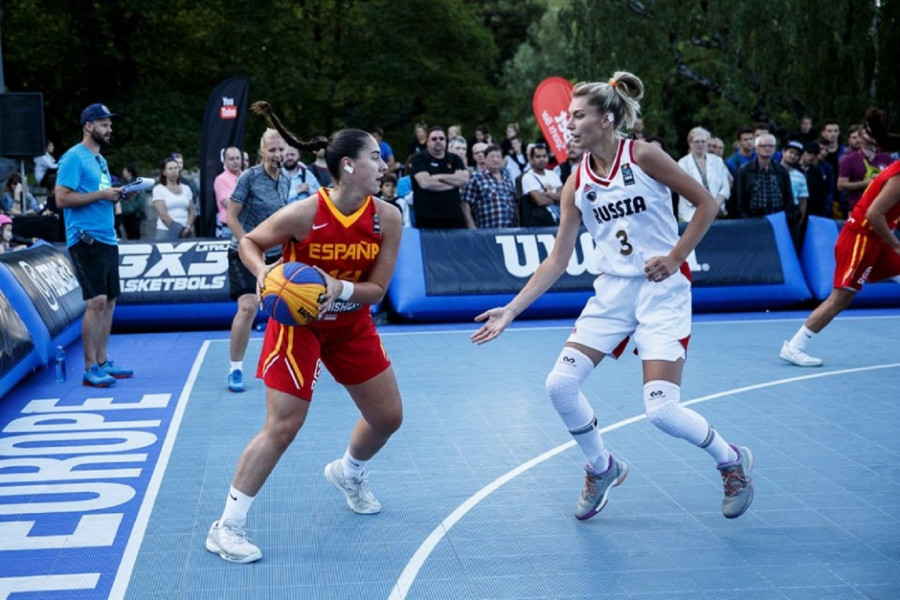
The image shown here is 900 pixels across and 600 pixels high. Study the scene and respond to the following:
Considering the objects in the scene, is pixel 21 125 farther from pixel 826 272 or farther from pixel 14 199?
pixel 826 272

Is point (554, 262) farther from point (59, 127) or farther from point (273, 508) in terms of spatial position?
point (59, 127)

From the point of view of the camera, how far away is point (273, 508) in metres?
6.23

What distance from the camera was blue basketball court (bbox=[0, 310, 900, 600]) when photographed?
5121 millimetres

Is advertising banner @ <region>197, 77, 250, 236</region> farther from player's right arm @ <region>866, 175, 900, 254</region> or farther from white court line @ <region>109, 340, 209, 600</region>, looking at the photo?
player's right arm @ <region>866, 175, 900, 254</region>

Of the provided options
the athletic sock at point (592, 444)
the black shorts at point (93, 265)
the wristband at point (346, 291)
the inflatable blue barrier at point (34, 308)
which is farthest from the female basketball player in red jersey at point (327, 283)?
the black shorts at point (93, 265)

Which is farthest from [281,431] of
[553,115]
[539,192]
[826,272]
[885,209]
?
[553,115]

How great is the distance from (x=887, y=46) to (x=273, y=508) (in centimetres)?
2248


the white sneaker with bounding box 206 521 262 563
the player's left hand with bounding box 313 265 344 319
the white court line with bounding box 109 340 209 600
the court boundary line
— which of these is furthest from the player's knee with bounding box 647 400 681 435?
the court boundary line

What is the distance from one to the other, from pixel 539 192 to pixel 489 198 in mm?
659

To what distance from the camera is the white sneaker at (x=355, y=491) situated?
6121mm

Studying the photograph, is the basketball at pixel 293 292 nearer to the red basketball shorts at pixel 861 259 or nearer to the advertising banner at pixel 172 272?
the red basketball shorts at pixel 861 259

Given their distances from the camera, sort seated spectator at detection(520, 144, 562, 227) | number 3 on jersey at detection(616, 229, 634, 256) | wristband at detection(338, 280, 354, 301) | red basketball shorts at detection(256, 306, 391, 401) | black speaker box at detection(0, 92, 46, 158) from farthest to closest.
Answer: black speaker box at detection(0, 92, 46, 158) → seated spectator at detection(520, 144, 562, 227) → number 3 on jersey at detection(616, 229, 634, 256) → red basketball shorts at detection(256, 306, 391, 401) → wristband at detection(338, 280, 354, 301)

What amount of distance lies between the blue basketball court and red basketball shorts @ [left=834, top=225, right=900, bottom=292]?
2.87 feet

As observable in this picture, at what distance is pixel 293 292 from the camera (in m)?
5.03
